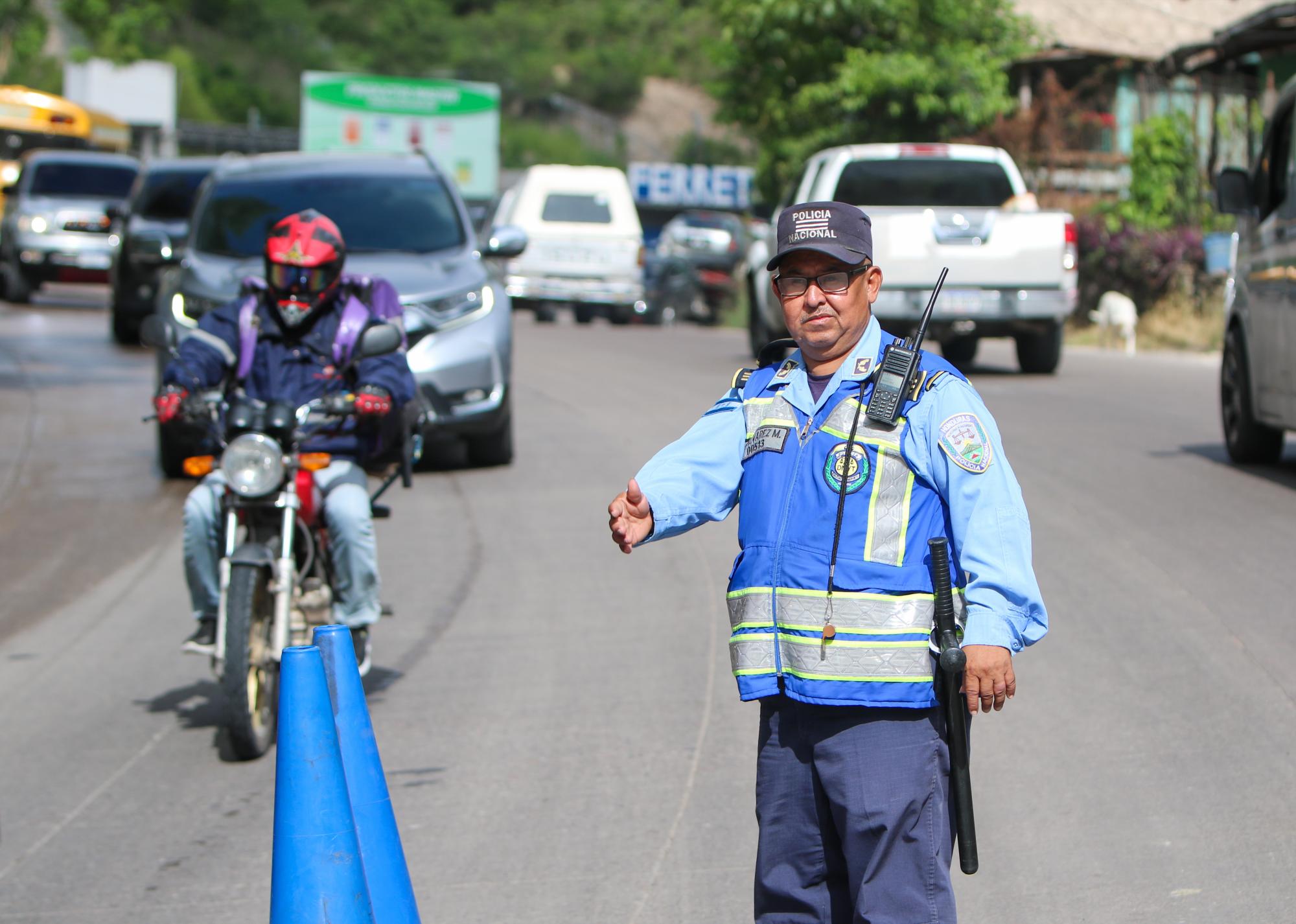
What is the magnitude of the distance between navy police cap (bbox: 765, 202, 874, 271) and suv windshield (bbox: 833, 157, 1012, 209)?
13714mm

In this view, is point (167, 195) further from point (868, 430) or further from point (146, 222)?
point (868, 430)

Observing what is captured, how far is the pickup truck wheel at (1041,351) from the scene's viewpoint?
17.6 meters

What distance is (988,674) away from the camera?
10.8ft

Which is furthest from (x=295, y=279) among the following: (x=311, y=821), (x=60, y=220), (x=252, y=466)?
(x=60, y=220)

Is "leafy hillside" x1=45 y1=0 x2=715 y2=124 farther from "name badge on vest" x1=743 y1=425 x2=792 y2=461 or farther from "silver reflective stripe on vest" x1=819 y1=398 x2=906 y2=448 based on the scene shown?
"silver reflective stripe on vest" x1=819 y1=398 x2=906 y2=448

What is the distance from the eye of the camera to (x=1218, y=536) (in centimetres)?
933

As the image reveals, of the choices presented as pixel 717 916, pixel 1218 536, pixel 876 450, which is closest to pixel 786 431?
pixel 876 450

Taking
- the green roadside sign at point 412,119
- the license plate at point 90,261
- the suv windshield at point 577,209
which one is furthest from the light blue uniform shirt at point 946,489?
the green roadside sign at point 412,119

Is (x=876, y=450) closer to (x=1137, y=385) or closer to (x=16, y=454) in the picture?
(x=16, y=454)

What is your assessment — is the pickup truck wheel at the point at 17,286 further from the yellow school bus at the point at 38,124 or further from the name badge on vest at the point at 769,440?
Answer: the name badge on vest at the point at 769,440

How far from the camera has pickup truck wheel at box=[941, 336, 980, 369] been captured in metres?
19.9

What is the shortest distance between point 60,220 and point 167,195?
642 centimetres

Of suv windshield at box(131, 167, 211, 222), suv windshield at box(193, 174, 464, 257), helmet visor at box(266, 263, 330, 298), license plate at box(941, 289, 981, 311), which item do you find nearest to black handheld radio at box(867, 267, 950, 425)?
helmet visor at box(266, 263, 330, 298)

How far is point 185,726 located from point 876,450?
150 inches
